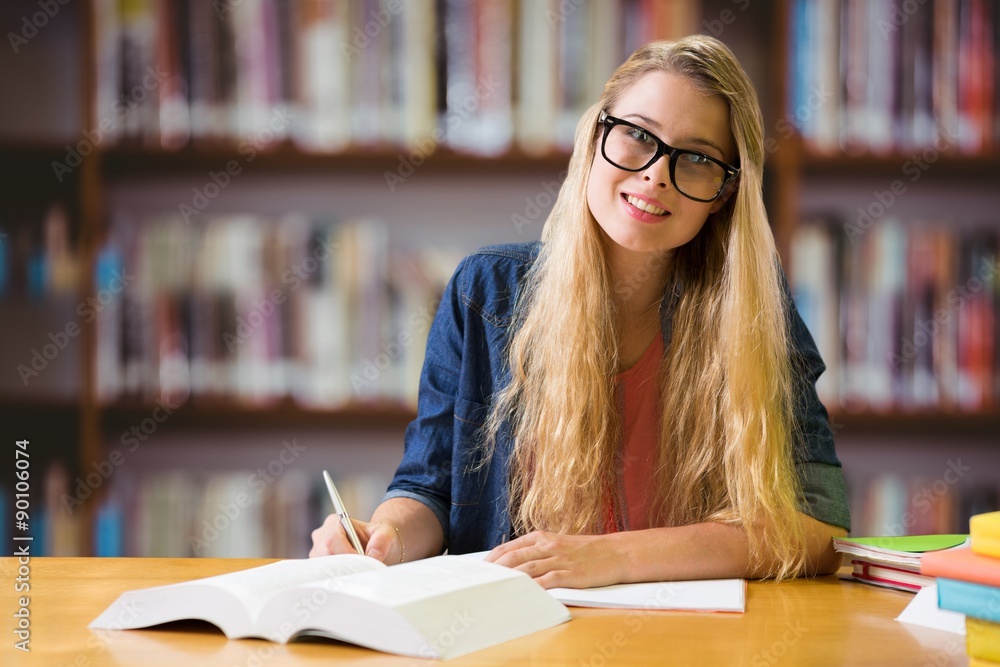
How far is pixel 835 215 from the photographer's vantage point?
2.40 m

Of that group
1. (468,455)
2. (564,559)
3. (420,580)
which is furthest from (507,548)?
(468,455)

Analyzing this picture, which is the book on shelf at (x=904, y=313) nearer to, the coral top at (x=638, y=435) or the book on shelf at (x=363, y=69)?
the book on shelf at (x=363, y=69)

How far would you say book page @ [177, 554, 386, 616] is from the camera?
858mm

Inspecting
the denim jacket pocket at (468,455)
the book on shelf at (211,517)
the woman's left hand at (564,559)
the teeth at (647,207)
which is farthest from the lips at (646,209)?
the book on shelf at (211,517)

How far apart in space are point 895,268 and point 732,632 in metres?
1.52

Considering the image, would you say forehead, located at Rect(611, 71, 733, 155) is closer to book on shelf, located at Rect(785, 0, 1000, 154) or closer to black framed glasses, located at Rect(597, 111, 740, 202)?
black framed glasses, located at Rect(597, 111, 740, 202)

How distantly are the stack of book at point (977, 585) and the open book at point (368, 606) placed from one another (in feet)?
1.08

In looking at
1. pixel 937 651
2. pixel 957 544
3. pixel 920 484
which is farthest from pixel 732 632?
pixel 920 484

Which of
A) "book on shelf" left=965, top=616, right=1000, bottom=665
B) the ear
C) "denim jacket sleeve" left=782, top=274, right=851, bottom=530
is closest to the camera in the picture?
"book on shelf" left=965, top=616, right=1000, bottom=665

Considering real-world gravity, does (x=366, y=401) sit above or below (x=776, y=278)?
below

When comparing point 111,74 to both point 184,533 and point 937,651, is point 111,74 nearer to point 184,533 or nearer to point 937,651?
point 184,533

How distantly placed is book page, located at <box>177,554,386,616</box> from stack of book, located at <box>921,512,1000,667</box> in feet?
1.67

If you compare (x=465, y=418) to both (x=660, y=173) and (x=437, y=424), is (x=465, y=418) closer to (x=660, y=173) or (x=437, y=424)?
(x=437, y=424)

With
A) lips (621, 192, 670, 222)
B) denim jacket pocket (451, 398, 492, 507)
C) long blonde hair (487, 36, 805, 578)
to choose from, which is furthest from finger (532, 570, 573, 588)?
lips (621, 192, 670, 222)
